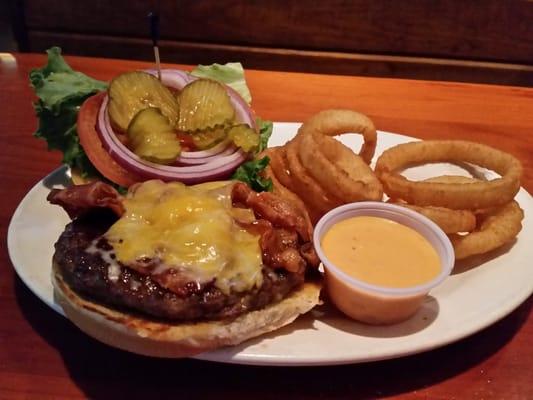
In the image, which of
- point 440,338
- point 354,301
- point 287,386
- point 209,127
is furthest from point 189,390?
point 209,127

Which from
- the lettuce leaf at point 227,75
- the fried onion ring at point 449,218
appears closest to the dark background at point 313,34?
the lettuce leaf at point 227,75

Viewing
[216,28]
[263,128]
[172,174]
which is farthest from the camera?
[216,28]

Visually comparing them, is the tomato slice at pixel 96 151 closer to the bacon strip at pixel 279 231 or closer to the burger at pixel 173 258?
the burger at pixel 173 258

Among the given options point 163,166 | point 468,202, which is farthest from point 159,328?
point 468,202

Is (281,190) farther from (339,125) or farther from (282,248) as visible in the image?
(282,248)

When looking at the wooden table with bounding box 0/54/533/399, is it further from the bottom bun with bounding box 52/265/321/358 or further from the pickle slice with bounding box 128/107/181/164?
the pickle slice with bounding box 128/107/181/164

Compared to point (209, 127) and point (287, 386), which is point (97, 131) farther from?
point (287, 386)
